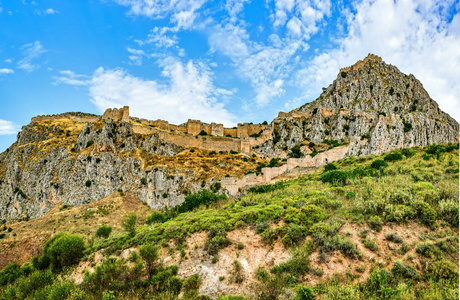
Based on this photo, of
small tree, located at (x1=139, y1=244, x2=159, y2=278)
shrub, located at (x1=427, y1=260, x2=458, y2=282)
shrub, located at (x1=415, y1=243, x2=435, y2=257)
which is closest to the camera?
shrub, located at (x1=427, y1=260, x2=458, y2=282)

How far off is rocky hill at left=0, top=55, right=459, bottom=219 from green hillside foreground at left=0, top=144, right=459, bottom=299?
67.5ft

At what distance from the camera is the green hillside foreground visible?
836 centimetres

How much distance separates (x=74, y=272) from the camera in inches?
622

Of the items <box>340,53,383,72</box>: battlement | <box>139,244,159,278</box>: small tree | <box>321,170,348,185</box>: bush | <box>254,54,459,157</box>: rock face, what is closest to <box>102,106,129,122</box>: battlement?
<box>254,54,459,157</box>: rock face

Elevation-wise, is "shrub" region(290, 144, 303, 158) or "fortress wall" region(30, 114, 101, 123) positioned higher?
"fortress wall" region(30, 114, 101, 123)

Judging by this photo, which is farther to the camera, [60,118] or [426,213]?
[60,118]

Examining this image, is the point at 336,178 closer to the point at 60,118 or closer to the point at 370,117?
the point at 370,117

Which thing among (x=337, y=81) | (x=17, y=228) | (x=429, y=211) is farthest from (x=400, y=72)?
(x=17, y=228)

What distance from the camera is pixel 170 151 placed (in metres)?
52.1

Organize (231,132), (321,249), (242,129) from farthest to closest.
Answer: (242,129) → (231,132) → (321,249)

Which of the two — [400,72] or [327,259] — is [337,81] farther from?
[327,259]

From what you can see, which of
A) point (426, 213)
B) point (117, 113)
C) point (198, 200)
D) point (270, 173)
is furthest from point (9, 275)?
point (117, 113)

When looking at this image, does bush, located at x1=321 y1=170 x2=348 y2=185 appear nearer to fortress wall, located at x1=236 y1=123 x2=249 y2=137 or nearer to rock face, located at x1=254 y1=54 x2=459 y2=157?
rock face, located at x1=254 y1=54 x2=459 y2=157

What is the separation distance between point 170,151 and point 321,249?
44.7 m
